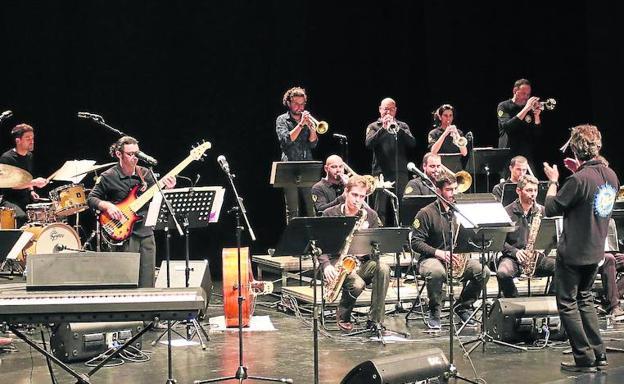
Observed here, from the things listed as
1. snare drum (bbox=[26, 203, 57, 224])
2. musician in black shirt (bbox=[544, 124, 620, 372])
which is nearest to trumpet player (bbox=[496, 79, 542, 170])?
musician in black shirt (bbox=[544, 124, 620, 372])

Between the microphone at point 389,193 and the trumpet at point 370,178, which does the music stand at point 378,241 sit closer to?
the trumpet at point 370,178

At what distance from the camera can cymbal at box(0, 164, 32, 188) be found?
34.0 ft

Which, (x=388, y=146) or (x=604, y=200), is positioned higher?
(x=388, y=146)

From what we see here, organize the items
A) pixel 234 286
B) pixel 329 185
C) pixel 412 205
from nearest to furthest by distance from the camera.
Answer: pixel 234 286 < pixel 412 205 < pixel 329 185

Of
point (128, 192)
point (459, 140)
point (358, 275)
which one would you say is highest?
point (459, 140)

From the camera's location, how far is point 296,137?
39.8 ft

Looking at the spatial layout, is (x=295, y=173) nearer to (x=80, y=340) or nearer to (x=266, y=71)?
(x=266, y=71)

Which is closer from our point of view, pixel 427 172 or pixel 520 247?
pixel 520 247

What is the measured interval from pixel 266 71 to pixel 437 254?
17.8 ft

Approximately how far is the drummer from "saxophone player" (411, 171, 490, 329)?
15.5 ft

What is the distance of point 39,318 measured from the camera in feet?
18.6

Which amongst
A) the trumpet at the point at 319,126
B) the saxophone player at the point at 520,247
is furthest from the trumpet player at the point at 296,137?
the saxophone player at the point at 520,247

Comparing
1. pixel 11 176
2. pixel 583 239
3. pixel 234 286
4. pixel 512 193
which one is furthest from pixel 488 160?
pixel 11 176

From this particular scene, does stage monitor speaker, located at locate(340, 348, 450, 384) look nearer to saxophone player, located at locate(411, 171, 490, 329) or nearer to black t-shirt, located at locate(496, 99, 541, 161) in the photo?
saxophone player, located at locate(411, 171, 490, 329)
